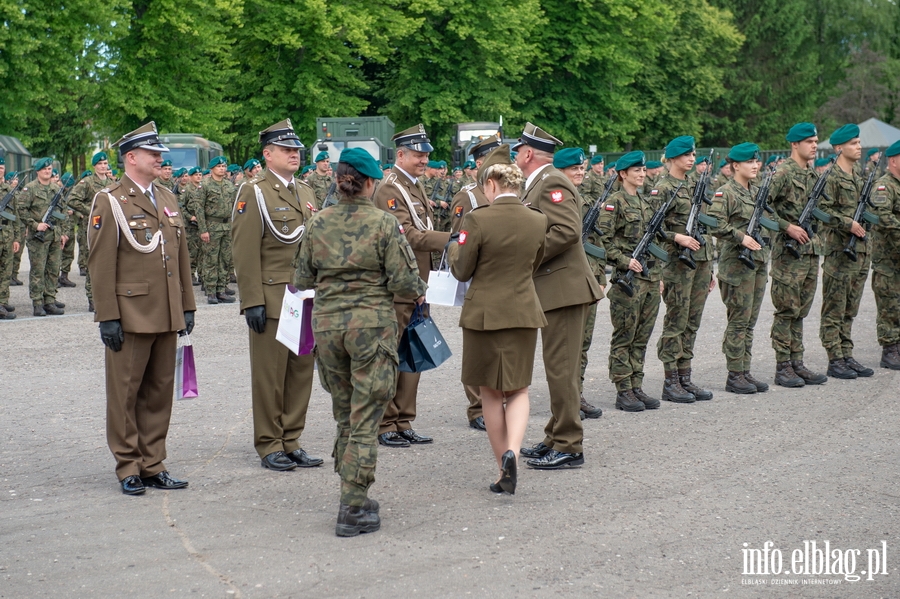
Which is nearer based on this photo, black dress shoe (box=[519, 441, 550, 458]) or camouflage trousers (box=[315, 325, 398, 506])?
camouflage trousers (box=[315, 325, 398, 506])

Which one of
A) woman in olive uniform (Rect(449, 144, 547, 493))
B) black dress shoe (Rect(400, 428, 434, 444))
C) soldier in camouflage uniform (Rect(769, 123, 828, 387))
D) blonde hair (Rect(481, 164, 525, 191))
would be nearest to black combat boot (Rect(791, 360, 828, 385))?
soldier in camouflage uniform (Rect(769, 123, 828, 387))

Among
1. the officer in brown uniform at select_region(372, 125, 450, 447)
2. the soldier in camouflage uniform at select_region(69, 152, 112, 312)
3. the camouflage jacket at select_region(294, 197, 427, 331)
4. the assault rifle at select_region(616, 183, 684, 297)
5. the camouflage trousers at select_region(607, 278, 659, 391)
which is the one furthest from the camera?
the soldier in camouflage uniform at select_region(69, 152, 112, 312)

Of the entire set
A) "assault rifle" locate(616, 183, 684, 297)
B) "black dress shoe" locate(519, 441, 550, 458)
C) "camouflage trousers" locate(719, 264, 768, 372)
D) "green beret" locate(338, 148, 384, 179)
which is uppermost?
"green beret" locate(338, 148, 384, 179)

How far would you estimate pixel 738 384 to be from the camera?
9.60 metres

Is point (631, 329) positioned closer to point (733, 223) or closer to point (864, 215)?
point (733, 223)

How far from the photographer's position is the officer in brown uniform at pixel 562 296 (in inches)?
274

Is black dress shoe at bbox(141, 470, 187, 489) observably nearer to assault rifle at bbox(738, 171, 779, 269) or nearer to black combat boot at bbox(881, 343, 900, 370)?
assault rifle at bbox(738, 171, 779, 269)

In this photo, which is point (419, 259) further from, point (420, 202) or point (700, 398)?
point (700, 398)

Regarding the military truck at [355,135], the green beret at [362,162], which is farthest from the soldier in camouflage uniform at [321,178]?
the green beret at [362,162]

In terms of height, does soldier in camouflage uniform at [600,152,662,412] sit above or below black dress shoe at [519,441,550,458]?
above

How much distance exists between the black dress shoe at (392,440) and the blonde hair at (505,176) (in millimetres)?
2284

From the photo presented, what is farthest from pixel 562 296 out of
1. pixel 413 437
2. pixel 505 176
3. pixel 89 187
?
pixel 89 187

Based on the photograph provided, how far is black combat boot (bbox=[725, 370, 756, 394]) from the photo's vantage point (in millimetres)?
9578

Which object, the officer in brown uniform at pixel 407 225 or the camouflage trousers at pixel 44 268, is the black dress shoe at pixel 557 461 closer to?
the officer in brown uniform at pixel 407 225
